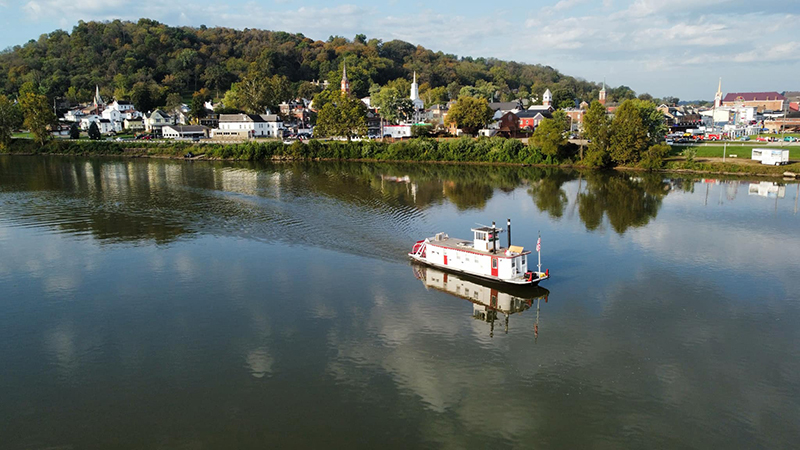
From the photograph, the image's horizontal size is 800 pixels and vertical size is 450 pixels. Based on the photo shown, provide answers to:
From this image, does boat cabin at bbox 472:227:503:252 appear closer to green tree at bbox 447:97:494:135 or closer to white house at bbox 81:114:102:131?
green tree at bbox 447:97:494:135

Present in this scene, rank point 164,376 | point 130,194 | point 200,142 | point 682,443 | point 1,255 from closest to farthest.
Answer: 1. point 682,443
2. point 164,376
3. point 1,255
4. point 130,194
5. point 200,142

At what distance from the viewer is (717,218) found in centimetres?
3478

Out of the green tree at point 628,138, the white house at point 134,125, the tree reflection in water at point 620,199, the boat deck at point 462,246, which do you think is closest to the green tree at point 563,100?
the green tree at point 628,138

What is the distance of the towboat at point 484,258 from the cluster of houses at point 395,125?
54.5 meters

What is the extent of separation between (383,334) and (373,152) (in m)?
56.4

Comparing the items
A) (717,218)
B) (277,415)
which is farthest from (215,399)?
(717,218)

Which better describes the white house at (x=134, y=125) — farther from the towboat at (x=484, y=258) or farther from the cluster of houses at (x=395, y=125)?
the towboat at (x=484, y=258)

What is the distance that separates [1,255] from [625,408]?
2887 cm

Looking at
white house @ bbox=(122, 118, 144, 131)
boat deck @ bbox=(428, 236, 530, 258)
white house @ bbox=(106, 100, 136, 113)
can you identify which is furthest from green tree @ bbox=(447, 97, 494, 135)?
white house @ bbox=(106, 100, 136, 113)

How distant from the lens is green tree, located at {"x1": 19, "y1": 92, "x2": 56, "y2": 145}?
8131cm

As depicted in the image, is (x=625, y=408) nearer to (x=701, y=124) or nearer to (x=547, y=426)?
(x=547, y=426)

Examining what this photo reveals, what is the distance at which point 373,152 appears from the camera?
72.6 m

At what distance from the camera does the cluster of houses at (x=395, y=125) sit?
286 feet

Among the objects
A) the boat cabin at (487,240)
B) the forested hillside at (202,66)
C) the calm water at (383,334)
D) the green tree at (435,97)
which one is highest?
the forested hillside at (202,66)
